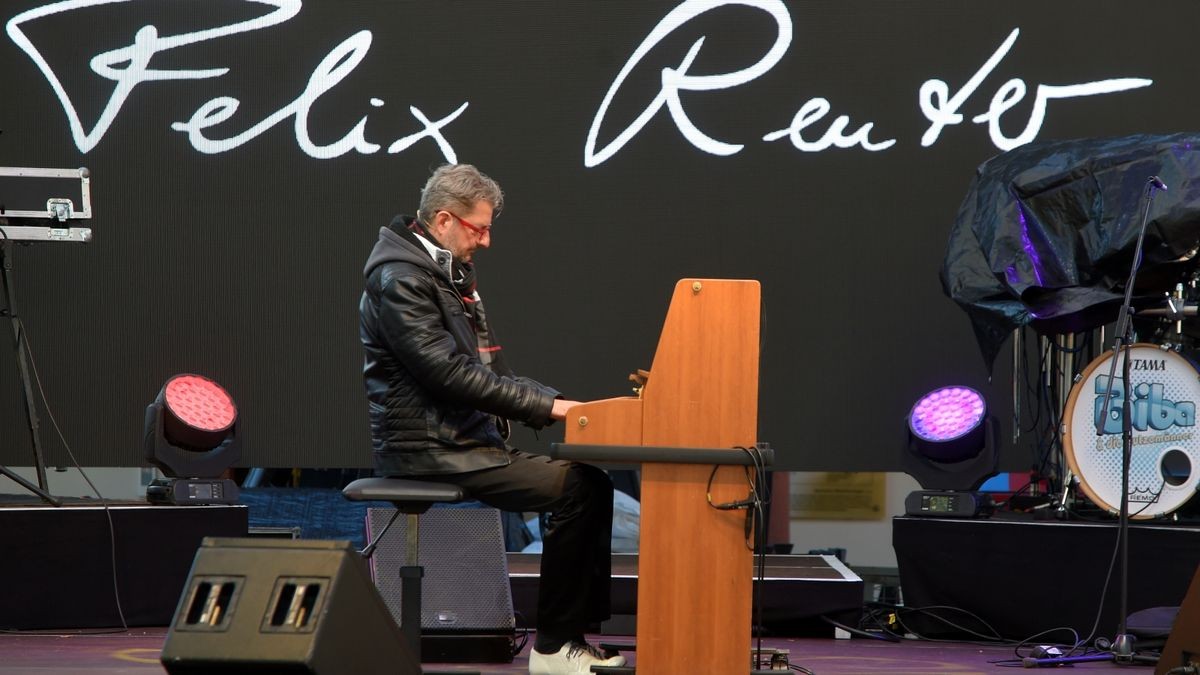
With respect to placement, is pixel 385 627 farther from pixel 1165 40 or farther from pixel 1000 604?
pixel 1165 40

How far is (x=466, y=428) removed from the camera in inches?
155

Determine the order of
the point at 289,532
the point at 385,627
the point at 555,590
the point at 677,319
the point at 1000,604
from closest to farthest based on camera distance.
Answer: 1. the point at 385,627
2. the point at 677,319
3. the point at 555,590
4. the point at 1000,604
5. the point at 289,532

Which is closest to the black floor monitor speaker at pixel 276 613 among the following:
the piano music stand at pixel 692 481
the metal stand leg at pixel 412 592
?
the metal stand leg at pixel 412 592

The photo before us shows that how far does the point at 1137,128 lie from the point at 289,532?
388 cm

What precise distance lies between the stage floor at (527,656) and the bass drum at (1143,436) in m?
0.64

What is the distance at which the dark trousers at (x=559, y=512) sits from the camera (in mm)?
3926

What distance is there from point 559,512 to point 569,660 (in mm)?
418

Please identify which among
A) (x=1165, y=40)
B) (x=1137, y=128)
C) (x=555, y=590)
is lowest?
(x=555, y=590)

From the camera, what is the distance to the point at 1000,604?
5.03 metres

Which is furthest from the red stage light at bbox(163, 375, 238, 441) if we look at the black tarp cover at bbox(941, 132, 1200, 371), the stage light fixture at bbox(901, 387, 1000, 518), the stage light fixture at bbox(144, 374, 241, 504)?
the black tarp cover at bbox(941, 132, 1200, 371)

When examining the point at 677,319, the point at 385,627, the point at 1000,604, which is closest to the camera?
the point at 385,627

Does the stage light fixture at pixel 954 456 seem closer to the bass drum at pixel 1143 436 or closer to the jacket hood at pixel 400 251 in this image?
the bass drum at pixel 1143 436

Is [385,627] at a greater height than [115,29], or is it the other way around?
[115,29]

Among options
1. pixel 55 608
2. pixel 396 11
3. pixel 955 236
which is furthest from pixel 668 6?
pixel 55 608
